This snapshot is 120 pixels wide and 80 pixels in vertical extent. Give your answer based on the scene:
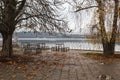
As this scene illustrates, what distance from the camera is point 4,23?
19.7 metres

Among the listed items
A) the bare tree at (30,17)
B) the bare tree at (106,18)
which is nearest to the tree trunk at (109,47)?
the bare tree at (106,18)

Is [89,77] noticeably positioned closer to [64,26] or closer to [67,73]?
[67,73]

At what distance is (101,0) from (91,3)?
1877mm

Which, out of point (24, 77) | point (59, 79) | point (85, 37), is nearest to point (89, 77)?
point (59, 79)

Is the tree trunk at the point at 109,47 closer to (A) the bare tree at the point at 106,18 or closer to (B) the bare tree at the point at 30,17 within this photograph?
(A) the bare tree at the point at 106,18

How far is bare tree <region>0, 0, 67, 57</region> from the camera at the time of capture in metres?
20.0

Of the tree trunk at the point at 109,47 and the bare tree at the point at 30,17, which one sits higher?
the bare tree at the point at 30,17

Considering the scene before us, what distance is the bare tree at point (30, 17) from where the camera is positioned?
20.0m

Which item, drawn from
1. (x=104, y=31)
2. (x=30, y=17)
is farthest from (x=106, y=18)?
(x=30, y=17)

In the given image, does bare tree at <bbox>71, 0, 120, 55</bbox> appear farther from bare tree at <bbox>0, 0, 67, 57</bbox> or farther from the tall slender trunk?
bare tree at <bbox>0, 0, 67, 57</bbox>

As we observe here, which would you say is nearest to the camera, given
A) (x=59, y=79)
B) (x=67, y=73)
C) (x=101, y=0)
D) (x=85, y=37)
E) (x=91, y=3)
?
(x=59, y=79)

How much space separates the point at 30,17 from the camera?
2070 centimetres

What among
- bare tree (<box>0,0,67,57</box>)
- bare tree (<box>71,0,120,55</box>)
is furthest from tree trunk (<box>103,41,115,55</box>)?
bare tree (<box>0,0,67,57</box>)

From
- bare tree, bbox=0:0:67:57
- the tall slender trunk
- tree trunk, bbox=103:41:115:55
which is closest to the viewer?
bare tree, bbox=0:0:67:57
